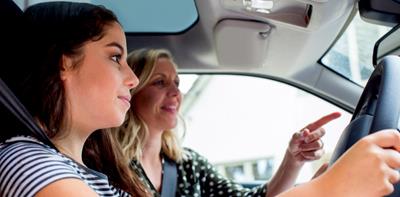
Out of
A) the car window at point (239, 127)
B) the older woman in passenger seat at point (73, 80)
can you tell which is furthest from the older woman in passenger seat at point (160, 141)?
the car window at point (239, 127)

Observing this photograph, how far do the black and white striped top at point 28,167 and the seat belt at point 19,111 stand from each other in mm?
19

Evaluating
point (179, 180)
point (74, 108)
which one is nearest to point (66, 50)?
point (74, 108)

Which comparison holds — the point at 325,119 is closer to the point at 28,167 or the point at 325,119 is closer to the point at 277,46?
the point at 277,46

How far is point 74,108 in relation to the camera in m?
1.20

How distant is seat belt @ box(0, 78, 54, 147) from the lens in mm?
1023

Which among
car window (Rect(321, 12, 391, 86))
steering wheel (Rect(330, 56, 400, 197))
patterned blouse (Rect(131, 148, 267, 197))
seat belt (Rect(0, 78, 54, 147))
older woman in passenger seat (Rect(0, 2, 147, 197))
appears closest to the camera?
steering wheel (Rect(330, 56, 400, 197))

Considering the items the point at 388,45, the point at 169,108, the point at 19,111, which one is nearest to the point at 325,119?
the point at 388,45

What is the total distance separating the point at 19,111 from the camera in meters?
1.06

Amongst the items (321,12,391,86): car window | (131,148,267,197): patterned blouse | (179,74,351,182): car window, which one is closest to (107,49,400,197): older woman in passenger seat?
(131,148,267,197): patterned blouse

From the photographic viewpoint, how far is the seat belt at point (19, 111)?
102 centimetres

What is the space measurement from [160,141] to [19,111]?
3.18 ft

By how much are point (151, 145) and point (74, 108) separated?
0.78m

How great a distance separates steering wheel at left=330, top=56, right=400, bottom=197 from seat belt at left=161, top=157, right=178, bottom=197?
838 mm

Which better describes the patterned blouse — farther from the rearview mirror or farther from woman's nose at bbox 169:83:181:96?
the rearview mirror
